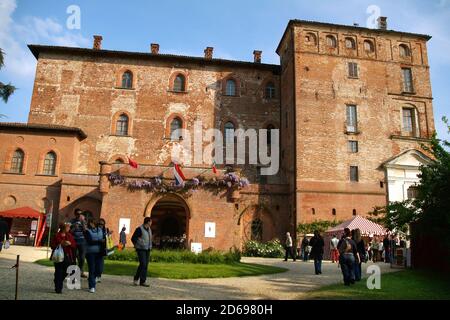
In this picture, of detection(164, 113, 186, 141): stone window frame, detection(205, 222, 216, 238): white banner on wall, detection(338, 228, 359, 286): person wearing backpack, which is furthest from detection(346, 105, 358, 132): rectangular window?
detection(338, 228, 359, 286): person wearing backpack

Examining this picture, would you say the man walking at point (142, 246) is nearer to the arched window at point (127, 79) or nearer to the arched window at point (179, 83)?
the arched window at point (179, 83)

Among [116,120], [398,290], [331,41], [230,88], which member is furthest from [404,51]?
[398,290]

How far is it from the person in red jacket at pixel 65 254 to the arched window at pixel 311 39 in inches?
1071

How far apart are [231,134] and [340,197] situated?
394 inches

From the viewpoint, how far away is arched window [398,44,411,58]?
33.5 m

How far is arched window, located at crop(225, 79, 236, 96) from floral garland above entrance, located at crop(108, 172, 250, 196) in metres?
11.7

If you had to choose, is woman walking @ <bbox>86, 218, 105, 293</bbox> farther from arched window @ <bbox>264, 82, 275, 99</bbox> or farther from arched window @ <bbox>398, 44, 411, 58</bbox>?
arched window @ <bbox>398, 44, 411, 58</bbox>

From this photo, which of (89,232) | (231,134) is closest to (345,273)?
(89,232)

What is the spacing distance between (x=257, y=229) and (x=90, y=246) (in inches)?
839

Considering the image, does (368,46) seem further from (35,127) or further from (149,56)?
(35,127)

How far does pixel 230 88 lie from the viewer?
34469 mm
